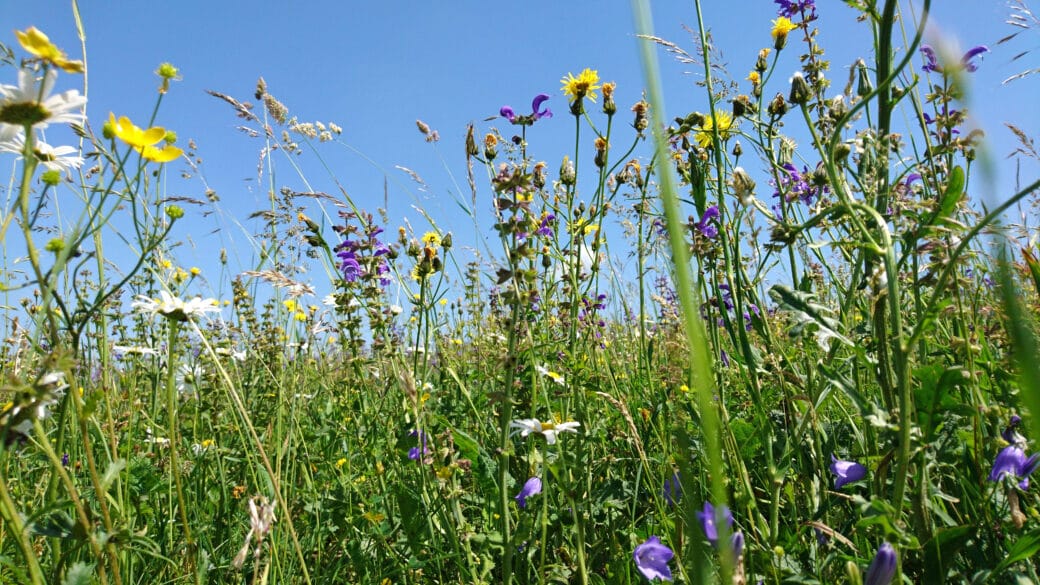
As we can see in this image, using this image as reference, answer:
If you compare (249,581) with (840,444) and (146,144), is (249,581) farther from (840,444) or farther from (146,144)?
(840,444)

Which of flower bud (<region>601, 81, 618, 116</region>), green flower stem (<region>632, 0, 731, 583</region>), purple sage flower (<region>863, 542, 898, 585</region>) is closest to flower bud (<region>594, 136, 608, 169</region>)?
flower bud (<region>601, 81, 618, 116</region>)

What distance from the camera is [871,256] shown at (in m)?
1.14

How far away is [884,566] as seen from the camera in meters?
0.87

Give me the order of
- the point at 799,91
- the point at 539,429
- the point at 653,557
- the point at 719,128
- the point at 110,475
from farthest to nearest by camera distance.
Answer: the point at 719,128 < the point at 799,91 < the point at 539,429 < the point at 653,557 < the point at 110,475

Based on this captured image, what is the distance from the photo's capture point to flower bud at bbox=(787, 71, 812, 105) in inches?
62.3

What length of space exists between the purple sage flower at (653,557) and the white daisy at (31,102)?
48.1 inches

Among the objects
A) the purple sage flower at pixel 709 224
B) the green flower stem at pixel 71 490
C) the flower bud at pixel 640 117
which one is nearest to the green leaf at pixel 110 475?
the green flower stem at pixel 71 490

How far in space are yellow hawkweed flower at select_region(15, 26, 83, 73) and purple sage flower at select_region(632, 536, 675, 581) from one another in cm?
123

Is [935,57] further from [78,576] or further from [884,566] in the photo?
[78,576]

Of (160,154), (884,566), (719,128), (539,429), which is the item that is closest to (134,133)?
(160,154)

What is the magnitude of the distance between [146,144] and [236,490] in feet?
4.16

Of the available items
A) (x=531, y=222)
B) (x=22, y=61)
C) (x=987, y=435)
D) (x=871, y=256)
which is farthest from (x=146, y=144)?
(x=987, y=435)

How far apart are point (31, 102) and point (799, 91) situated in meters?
1.58

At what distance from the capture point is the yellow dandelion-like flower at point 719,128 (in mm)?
1975
